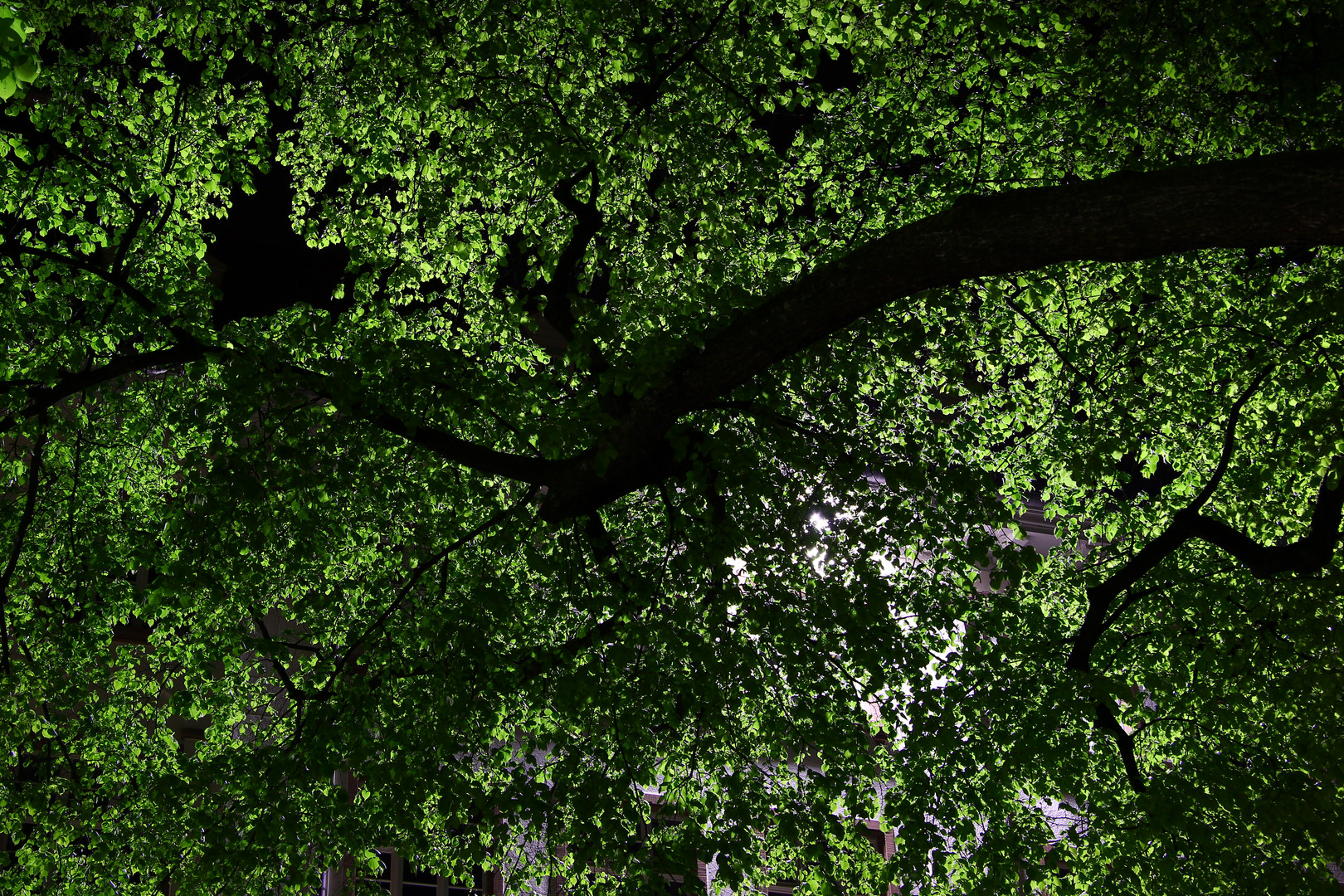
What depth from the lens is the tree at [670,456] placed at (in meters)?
9.20

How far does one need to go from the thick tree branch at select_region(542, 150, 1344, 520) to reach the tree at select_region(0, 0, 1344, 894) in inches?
2.7

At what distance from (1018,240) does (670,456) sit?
4.00 meters

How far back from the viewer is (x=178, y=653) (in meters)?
12.2

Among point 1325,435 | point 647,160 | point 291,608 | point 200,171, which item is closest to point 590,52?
point 647,160

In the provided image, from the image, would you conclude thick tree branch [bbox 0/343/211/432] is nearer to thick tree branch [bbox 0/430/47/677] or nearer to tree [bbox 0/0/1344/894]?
tree [bbox 0/0/1344/894]

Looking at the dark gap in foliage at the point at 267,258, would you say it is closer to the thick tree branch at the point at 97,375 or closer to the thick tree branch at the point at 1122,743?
the thick tree branch at the point at 97,375

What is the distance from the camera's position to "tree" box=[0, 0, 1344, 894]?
920 centimetres

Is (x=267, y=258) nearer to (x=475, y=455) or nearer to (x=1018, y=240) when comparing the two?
(x=475, y=455)

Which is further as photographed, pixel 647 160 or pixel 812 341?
pixel 647 160

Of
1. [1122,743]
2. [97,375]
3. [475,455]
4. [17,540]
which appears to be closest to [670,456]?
[475,455]

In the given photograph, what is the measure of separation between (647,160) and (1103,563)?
8.58 metres

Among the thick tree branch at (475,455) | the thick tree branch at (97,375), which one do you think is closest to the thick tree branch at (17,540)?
the thick tree branch at (97,375)

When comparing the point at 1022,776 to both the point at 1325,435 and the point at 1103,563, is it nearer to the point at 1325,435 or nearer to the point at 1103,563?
the point at 1103,563

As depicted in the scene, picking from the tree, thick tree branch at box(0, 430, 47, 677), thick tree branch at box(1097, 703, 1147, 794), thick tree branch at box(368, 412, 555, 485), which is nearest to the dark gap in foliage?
the tree
